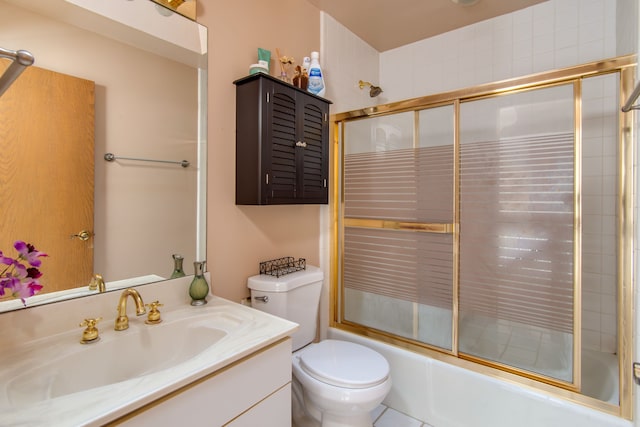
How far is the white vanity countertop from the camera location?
0.63 meters

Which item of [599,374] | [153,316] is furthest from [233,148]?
[599,374]

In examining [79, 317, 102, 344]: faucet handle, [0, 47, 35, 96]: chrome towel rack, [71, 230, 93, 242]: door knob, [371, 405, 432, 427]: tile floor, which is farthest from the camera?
[371, 405, 432, 427]: tile floor

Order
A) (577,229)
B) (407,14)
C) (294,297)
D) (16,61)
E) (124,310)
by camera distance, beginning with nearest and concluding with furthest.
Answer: (16,61) → (124,310) → (577,229) → (294,297) → (407,14)

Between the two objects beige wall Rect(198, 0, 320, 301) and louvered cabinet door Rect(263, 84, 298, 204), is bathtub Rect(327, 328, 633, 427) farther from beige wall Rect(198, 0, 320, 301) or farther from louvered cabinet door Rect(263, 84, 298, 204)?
louvered cabinet door Rect(263, 84, 298, 204)

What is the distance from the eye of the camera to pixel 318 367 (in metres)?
1.39

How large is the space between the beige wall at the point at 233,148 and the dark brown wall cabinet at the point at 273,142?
→ 0.20ft

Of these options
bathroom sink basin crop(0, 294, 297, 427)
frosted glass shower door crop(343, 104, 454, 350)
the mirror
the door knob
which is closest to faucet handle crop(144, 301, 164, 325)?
bathroom sink basin crop(0, 294, 297, 427)

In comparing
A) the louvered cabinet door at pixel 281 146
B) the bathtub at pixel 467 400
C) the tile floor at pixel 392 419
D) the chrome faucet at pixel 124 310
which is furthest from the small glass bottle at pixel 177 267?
the tile floor at pixel 392 419

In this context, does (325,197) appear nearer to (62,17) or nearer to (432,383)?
(432,383)

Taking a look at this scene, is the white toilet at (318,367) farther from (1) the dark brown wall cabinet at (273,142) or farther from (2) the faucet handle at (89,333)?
(2) the faucet handle at (89,333)

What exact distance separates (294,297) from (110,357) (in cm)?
81

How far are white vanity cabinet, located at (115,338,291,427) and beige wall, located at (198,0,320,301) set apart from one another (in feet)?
1.92

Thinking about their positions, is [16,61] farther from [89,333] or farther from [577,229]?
[577,229]

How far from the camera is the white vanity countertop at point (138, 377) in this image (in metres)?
0.63
